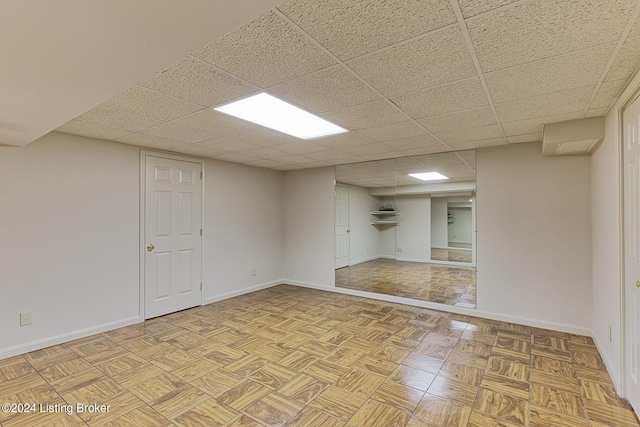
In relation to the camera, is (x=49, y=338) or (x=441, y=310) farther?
(x=441, y=310)

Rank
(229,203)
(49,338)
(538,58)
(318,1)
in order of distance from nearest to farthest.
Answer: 1. (318,1)
2. (538,58)
3. (49,338)
4. (229,203)

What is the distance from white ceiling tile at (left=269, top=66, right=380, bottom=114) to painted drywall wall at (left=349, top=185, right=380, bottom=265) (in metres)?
2.86

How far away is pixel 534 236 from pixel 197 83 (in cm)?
379

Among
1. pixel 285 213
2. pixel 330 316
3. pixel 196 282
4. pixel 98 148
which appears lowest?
pixel 330 316

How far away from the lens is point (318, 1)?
118cm

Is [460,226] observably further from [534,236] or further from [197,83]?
[197,83]

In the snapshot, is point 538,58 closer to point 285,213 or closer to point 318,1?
point 318,1

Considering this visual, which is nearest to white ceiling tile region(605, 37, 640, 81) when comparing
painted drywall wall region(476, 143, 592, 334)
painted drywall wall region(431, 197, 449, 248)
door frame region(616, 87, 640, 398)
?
door frame region(616, 87, 640, 398)

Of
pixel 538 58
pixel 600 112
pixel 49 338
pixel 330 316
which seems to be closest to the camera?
pixel 538 58

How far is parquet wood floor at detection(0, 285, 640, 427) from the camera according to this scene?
74.9 inches

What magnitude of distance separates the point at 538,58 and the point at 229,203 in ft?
13.5

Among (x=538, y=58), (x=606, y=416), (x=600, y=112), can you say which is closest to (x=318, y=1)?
(x=538, y=58)

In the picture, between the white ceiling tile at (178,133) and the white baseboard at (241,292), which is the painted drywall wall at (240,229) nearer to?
the white baseboard at (241,292)

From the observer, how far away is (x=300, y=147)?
3742 mm
